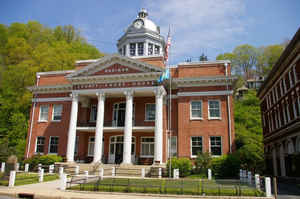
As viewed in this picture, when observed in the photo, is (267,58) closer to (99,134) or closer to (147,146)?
(147,146)

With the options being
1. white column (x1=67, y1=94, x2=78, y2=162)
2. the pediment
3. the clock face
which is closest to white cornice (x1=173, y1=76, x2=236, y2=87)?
the pediment

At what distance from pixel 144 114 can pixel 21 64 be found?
26674 millimetres

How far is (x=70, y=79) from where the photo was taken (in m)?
28.0

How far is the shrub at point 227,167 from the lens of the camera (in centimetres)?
2252

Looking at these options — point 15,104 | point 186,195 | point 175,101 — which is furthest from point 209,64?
point 15,104

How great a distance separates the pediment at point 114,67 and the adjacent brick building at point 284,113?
1375 centimetres

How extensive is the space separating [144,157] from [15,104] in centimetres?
2514

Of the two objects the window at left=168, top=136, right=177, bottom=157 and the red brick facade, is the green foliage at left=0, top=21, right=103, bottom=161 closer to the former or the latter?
the red brick facade

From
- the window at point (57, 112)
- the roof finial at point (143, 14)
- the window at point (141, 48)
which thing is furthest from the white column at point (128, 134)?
the roof finial at point (143, 14)

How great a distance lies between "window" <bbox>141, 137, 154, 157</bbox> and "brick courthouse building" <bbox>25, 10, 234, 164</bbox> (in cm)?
11

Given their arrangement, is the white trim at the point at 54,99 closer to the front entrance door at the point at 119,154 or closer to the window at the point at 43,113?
the window at the point at 43,113

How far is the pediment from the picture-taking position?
26203mm

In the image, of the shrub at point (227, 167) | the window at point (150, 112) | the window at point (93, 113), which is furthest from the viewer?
the window at point (93, 113)

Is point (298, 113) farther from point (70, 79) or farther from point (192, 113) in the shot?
point (70, 79)
